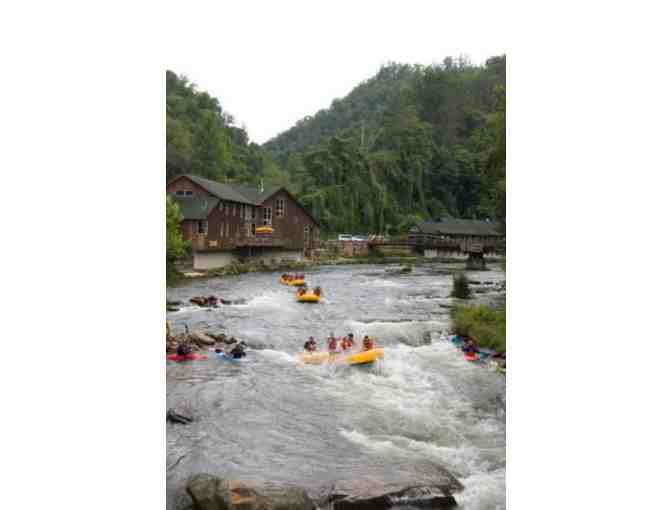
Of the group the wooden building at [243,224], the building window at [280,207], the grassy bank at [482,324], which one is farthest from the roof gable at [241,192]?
the grassy bank at [482,324]

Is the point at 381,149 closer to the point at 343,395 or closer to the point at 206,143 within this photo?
the point at 206,143

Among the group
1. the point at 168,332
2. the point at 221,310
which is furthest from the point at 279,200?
the point at 168,332

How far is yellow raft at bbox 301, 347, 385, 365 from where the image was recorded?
235 inches

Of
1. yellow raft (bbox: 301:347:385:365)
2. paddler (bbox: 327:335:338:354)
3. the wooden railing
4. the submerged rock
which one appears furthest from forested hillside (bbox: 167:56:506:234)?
the submerged rock

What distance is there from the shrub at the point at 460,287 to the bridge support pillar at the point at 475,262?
14 cm

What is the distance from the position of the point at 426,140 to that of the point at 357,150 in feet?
2.69

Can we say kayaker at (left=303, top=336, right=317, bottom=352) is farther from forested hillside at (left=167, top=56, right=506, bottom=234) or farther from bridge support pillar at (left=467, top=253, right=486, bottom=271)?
bridge support pillar at (left=467, top=253, right=486, bottom=271)

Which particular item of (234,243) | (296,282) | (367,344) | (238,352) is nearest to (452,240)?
(367,344)

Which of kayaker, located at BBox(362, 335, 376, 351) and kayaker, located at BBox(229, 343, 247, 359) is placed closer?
kayaker, located at BBox(362, 335, 376, 351)

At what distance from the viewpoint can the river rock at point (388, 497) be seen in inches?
182

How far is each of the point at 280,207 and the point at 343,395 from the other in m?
2.38

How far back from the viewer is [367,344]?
6035mm

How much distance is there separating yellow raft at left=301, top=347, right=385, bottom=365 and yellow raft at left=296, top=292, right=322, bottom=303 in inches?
32.0
